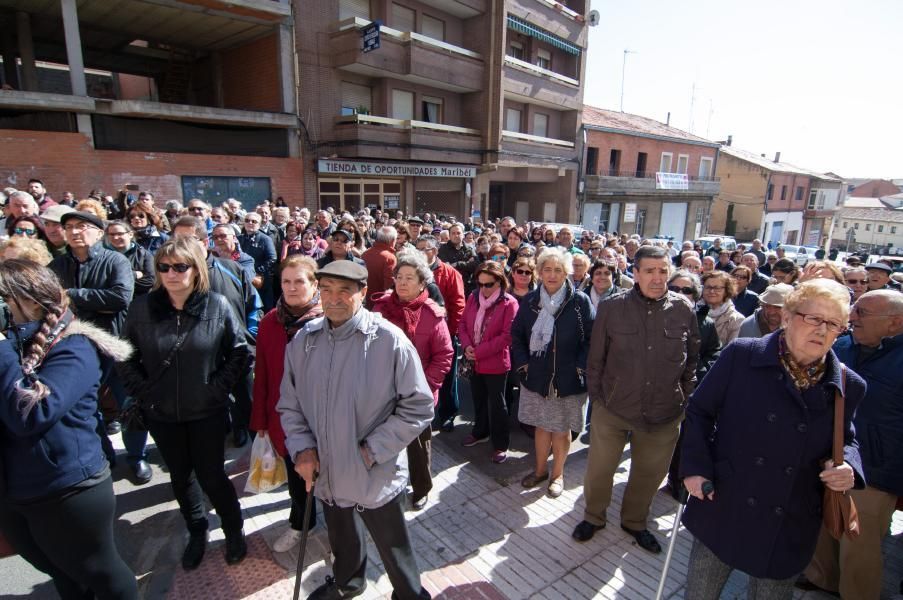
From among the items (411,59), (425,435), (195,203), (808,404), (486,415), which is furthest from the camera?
(411,59)

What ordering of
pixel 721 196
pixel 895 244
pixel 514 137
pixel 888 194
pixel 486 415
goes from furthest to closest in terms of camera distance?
pixel 888 194 → pixel 895 244 → pixel 721 196 → pixel 514 137 → pixel 486 415

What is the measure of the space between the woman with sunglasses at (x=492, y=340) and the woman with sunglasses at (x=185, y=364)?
207 cm

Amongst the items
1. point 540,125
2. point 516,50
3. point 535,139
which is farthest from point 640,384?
point 540,125

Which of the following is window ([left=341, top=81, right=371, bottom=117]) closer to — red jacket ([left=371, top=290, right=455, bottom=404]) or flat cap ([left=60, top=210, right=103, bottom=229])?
flat cap ([left=60, top=210, right=103, bottom=229])

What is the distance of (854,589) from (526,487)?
6.89 feet

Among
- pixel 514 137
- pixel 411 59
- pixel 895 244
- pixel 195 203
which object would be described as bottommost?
pixel 895 244

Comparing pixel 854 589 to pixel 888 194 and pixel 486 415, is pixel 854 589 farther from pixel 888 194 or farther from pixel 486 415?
pixel 888 194

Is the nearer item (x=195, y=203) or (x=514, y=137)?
(x=195, y=203)

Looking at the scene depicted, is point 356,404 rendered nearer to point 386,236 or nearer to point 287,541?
point 287,541

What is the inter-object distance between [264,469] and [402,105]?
16.5 meters

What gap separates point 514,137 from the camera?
20.0m

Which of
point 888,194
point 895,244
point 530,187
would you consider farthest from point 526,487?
point 888,194

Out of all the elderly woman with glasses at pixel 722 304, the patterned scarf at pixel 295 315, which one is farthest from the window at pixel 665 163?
the patterned scarf at pixel 295 315

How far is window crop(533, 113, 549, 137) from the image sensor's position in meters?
22.6
